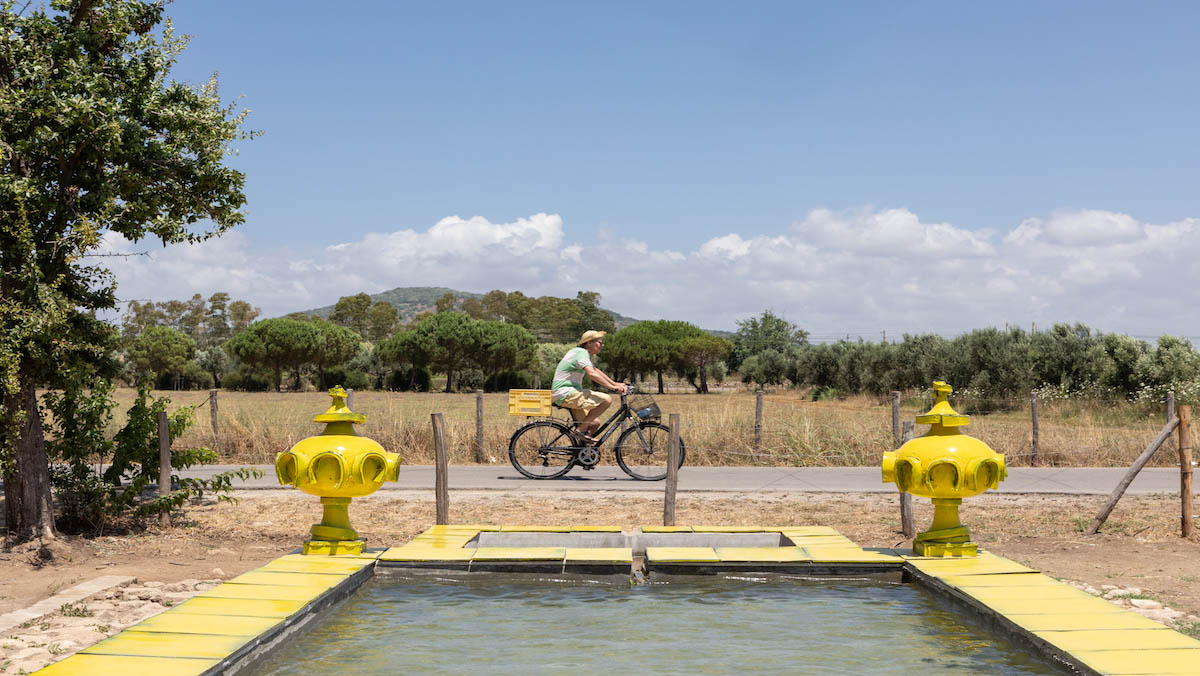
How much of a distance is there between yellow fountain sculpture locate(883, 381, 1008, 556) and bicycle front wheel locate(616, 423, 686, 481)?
22.4 ft

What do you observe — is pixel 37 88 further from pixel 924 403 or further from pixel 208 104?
pixel 924 403

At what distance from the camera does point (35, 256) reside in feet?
25.2

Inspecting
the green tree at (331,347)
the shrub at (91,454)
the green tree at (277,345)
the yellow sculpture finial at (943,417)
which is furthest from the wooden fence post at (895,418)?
the green tree at (331,347)

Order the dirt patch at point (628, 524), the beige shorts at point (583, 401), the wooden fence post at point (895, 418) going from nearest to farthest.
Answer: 1. the dirt patch at point (628, 524)
2. the beige shorts at point (583, 401)
3. the wooden fence post at point (895, 418)

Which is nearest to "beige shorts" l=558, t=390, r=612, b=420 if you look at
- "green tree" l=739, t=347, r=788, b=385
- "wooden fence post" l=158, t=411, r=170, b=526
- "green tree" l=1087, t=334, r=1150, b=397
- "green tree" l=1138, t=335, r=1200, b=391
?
"wooden fence post" l=158, t=411, r=170, b=526

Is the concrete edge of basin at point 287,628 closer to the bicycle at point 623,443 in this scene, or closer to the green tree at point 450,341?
the bicycle at point 623,443

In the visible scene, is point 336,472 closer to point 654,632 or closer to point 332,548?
point 332,548

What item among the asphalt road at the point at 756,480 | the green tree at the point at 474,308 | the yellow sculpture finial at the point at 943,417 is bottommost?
the asphalt road at the point at 756,480

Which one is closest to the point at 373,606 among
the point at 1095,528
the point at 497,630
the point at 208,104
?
the point at 497,630

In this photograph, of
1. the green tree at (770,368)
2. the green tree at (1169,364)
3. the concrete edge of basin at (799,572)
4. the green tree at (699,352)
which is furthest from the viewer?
the green tree at (699,352)

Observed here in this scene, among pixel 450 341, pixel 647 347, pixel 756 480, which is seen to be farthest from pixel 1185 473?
pixel 647 347

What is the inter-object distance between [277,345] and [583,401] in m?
72.5

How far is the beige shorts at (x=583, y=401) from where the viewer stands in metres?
13.0

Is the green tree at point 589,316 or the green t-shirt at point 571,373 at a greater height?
the green tree at point 589,316
